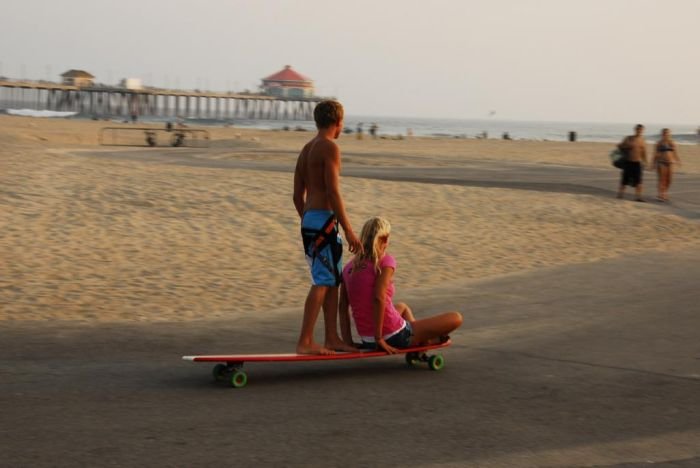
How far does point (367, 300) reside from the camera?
7055mm

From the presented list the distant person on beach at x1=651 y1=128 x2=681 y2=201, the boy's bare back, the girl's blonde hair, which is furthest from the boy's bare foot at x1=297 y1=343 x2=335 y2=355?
the distant person on beach at x1=651 y1=128 x2=681 y2=201

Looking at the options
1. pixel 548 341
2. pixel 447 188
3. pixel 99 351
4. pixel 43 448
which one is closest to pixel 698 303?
pixel 548 341

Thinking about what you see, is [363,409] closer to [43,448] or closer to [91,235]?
[43,448]

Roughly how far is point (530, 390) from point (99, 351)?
10.4 ft

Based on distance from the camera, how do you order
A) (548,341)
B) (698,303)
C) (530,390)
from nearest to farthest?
(530,390) → (548,341) → (698,303)

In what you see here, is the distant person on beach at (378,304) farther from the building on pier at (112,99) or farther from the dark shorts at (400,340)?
the building on pier at (112,99)

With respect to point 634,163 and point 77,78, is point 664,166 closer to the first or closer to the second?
point 634,163

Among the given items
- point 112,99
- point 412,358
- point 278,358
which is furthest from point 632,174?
point 112,99

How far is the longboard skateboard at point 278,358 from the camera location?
21.2ft

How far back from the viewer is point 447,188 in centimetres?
2191

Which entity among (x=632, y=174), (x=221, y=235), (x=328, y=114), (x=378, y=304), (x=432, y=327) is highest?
(x=328, y=114)

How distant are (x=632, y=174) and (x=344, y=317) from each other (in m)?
17.1

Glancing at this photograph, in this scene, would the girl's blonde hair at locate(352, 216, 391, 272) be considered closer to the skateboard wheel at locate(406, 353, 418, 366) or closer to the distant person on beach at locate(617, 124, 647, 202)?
the skateboard wheel at locate(406, 353, 418, 366)

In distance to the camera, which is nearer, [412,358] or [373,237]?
[373,237]
